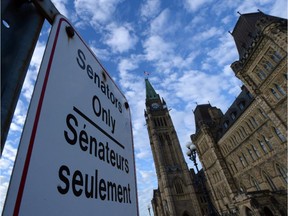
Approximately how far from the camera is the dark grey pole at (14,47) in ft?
2.52

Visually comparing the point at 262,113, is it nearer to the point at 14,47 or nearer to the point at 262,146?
the point at 262,146

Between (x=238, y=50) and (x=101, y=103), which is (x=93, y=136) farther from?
(x=238, y=50)

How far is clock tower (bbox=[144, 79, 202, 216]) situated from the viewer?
1535 inches

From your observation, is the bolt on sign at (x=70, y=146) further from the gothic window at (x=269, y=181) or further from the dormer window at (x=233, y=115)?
the dormer window at (x=233, y=115)

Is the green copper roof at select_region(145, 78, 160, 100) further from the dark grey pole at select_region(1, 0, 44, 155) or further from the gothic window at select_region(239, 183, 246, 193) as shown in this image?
the dark grey pole at select_region(1, 0, 44, 155)

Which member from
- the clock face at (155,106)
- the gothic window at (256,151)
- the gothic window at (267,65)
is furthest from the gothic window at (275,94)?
the clock face at (155,106)

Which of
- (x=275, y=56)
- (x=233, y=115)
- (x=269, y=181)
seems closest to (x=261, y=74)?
(x=275, y=56)

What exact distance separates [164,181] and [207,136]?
1337 centimetres

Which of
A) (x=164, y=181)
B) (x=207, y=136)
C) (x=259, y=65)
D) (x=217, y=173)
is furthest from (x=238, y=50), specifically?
(x=164, y=181)

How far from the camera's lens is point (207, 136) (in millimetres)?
36406

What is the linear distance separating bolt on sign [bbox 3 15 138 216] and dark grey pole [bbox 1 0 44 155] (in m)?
0.07

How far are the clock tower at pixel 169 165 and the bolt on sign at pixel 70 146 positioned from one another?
136ft

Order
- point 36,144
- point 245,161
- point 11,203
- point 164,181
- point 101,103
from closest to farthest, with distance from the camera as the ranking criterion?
point 11,203 → point 36,144 → point 101,103 → point 245,161 → point 164,181

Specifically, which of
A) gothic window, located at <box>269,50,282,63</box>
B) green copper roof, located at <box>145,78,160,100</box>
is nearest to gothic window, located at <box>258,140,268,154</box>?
gothic window, located at <box>269,50,282,63</box>
